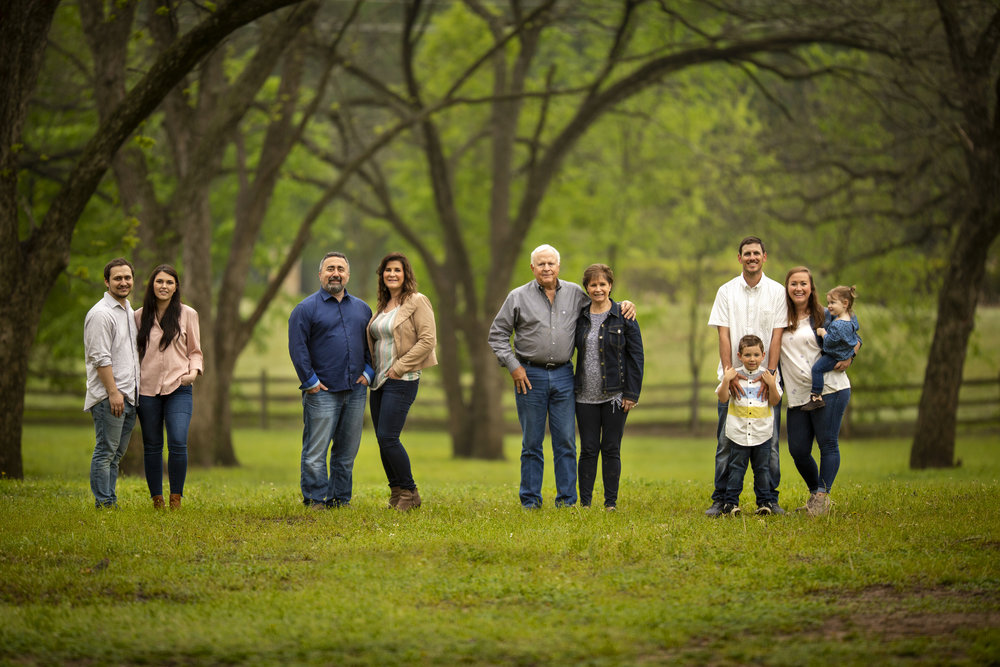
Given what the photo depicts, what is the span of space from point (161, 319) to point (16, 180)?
159 inches

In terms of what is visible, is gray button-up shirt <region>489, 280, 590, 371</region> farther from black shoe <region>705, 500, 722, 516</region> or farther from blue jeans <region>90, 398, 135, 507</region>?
blue jeans <region>90, 398, 135, 507</region>

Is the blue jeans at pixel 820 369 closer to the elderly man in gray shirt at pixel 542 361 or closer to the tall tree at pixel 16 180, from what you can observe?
the elderly man in gray shirt at pixel 542 361

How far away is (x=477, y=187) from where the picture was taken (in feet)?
96.4

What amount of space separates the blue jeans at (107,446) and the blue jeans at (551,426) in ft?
10.6

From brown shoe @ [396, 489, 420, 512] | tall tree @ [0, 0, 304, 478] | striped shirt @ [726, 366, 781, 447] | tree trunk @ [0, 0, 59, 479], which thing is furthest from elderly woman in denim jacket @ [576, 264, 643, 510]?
tree trunk @ [0, 0, 59, 479]

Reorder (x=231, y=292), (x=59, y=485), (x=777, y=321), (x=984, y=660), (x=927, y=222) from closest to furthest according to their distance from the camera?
1. (x=984, y=660)
2. (x=777, y=321)
3. (x=59, y=485)
4. (x=231, y=292)
5. (x=927, y=222)

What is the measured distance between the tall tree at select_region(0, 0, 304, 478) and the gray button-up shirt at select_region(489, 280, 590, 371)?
4.26 m

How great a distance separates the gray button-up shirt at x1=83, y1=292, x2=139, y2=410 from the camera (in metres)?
8.19

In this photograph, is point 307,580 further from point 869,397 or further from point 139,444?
point 869,397

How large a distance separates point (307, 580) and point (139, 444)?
9.11 meters

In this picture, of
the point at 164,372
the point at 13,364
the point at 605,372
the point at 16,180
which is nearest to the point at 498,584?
the point at 605,372

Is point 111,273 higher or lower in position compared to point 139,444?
higher

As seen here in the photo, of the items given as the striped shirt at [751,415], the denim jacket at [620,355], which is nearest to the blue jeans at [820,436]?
the striped shirt at [751,415]

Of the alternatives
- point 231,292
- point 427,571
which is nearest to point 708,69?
point 231,292
